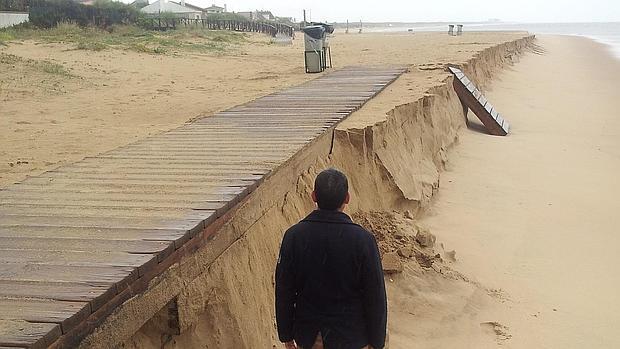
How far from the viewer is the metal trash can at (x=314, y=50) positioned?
14.0 m

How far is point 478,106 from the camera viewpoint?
12641 millimetres

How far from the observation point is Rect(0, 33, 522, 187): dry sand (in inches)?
292

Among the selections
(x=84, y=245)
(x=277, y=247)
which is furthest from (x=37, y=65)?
(x=84, y=245)

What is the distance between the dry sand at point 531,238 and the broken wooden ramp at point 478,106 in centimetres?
37

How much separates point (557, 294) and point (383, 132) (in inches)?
104

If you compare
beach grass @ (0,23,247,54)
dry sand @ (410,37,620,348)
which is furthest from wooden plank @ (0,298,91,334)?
beach grass @ (0,23,247,54)

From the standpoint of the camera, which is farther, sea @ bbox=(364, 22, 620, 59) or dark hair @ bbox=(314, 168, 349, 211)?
sea @ bbox=(364, 22, 620, 59)

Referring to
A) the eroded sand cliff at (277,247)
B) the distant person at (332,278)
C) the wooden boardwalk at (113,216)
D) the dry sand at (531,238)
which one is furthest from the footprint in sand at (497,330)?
Answer: the distant person at (332,278)

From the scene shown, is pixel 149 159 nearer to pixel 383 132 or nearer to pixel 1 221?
pixel 1 221

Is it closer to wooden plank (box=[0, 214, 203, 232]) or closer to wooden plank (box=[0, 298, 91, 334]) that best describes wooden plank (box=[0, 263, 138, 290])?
wooden plank (box=[0, 298, 91, 334])

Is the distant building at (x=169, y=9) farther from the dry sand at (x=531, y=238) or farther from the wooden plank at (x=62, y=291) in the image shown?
the wooden plank at (x=62, y=291)

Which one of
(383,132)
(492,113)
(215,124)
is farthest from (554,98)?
(215,124)

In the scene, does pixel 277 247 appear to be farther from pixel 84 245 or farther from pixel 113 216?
pixel 84 245

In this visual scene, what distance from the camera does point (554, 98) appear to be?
1852 cm
